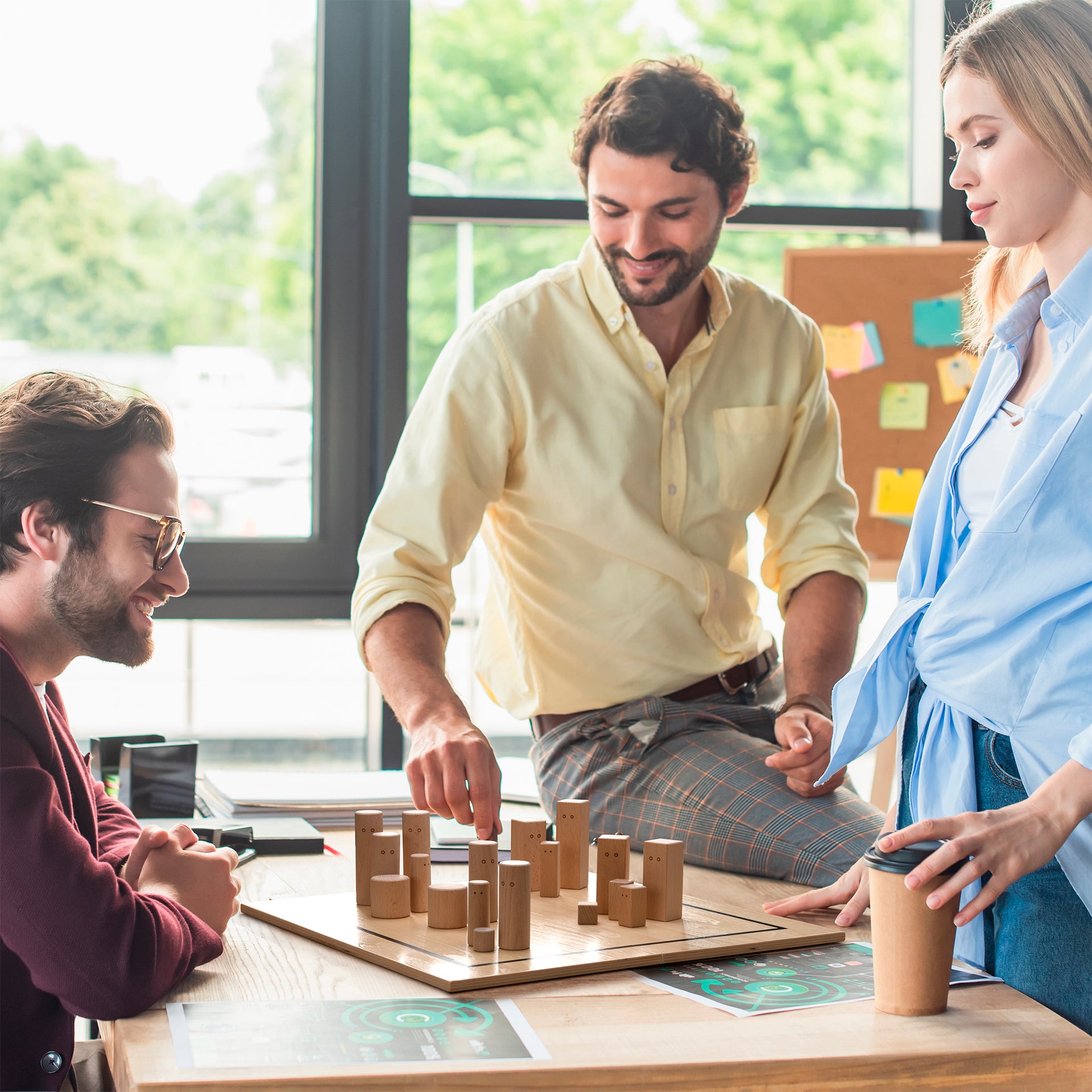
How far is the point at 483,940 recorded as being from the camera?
109 centimetres

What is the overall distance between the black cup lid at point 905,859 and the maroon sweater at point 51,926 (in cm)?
56

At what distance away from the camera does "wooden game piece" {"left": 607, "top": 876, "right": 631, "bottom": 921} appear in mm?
1212

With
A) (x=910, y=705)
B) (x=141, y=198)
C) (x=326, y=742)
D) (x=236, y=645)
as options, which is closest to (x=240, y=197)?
(x=141, y=198)

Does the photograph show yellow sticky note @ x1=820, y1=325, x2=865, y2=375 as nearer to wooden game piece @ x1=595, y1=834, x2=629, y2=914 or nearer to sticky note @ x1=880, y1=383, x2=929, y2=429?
sticky note @ x1=880, y1=383, x2=929, y2=429

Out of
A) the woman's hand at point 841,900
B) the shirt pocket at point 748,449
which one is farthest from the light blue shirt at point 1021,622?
the shirt pocket at point 748,449

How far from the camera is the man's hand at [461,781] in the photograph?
1430 mm

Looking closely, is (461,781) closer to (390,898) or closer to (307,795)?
(390,898)

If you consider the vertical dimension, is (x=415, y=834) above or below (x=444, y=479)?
below

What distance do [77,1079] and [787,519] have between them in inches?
53.5

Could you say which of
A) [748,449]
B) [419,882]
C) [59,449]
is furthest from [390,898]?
[748,449]

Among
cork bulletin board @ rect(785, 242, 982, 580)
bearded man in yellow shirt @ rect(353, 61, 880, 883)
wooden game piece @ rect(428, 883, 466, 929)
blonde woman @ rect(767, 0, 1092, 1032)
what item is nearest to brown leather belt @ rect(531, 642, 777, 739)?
bearded man in yellow shirt @ rect(353, 61, 880, 883)

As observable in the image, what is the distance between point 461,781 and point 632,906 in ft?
1.00

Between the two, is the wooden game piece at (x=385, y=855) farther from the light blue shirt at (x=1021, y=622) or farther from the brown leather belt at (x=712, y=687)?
the brown leather belt at (x=712, y=687)

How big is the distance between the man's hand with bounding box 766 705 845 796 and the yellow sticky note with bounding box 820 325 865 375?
55.8 inches
